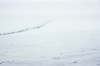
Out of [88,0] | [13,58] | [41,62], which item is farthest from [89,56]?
[88,0]

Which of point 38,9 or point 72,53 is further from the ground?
point 38,9

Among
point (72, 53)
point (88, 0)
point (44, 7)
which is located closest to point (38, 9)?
point (44, 7)

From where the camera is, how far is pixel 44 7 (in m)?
26.9

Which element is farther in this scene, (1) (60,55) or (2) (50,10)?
(2) (50,10)

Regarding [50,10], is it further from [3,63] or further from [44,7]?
[3,63]

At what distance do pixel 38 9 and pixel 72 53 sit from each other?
20.9 metres

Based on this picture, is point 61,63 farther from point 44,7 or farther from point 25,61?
point 44,7

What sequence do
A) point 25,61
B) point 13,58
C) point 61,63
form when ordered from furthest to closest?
point 13,58
point 25,61
point 61,63

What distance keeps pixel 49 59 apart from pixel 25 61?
836 millimetres

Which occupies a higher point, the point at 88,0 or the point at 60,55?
the point at 88,0

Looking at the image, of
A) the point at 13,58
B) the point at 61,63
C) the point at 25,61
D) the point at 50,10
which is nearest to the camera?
the point at 61,63

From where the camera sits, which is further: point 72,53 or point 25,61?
point 72,53

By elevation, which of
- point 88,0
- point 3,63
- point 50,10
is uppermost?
point 88,0

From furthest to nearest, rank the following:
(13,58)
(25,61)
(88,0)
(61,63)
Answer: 1. (88,0)
2. (13,58)
3. (25,61)
4. (61,63)
